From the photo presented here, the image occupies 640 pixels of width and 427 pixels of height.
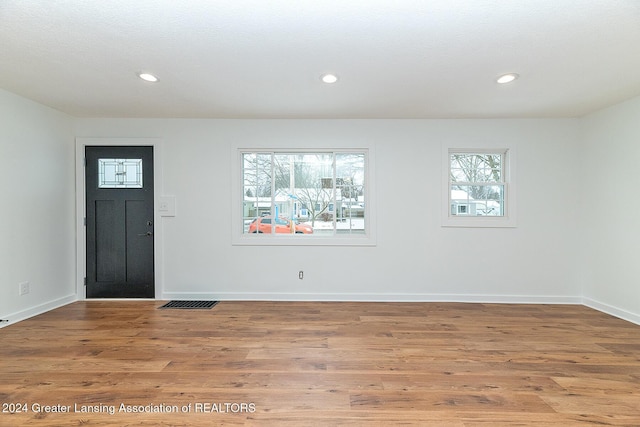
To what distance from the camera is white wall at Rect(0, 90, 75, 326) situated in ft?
10.3

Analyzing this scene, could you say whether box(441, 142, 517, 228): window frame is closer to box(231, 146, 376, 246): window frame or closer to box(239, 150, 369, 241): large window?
box(231, 146, 376, 246): window frame

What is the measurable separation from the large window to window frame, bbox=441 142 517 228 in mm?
1068

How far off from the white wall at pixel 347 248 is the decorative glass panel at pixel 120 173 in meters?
0.34

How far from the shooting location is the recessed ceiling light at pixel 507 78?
2.67 metres

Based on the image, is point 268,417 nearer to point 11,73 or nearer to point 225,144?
point 225,144

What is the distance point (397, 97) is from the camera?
3.21 m

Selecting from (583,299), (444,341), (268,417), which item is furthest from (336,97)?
(583,299)

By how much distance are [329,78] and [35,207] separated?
3594 millimetres

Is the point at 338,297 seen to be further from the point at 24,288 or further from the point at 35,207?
the point at 35,207

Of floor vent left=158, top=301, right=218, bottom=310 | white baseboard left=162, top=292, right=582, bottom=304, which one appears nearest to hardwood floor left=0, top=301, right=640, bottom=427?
floor vent left=158, top=301, right=218, bottom=310

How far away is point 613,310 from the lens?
3.47 m

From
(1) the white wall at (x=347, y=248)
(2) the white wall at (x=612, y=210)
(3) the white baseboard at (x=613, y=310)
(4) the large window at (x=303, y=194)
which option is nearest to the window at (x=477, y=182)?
(1) the white wall at (x=347, y=248)

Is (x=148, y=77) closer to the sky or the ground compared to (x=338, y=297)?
closer to the sky

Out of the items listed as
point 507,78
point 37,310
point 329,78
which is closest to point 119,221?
point 37,310
